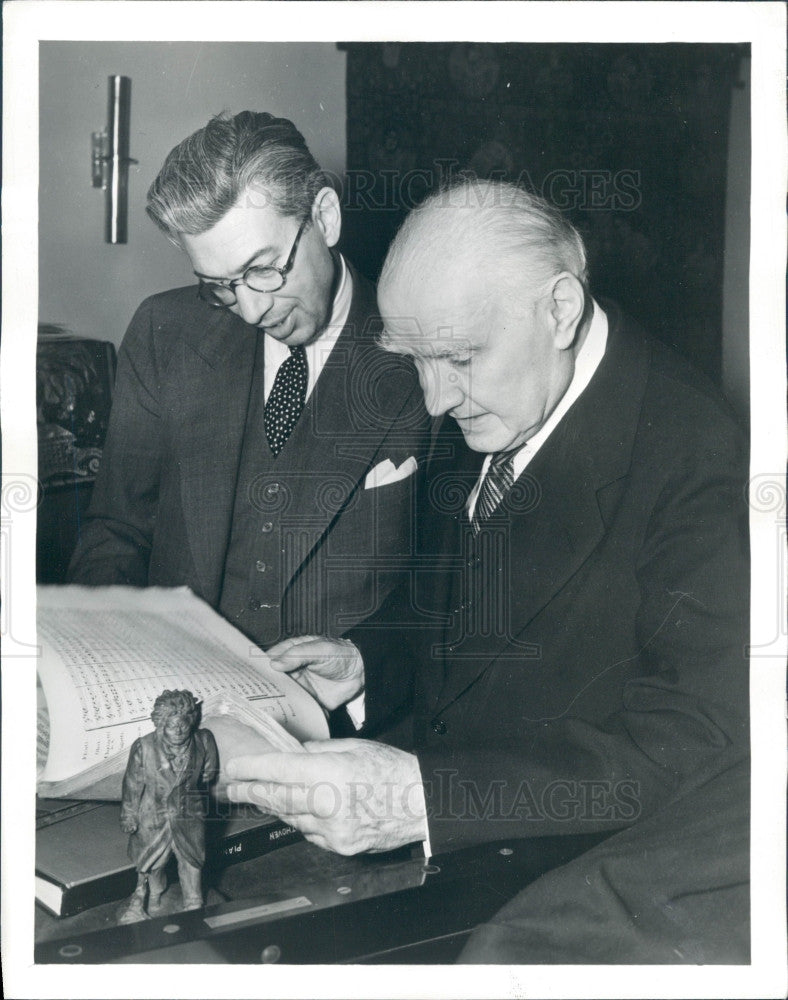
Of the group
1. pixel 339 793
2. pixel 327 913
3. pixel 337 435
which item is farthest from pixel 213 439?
pixel 327 913

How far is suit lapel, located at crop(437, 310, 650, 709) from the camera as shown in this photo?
145 cm

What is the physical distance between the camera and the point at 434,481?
1.50 meters

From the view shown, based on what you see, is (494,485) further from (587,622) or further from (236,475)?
(236,475)

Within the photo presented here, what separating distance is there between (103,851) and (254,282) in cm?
89

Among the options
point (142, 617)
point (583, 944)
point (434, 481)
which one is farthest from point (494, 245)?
point (583, 944)

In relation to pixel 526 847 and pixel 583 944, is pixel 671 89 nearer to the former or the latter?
pixel 526 847

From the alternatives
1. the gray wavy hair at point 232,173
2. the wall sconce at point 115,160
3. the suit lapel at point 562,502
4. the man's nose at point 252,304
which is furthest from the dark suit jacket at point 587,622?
the wall sconce at point 115,160

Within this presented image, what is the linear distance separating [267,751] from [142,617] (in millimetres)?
292

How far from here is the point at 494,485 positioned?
4.89 ft

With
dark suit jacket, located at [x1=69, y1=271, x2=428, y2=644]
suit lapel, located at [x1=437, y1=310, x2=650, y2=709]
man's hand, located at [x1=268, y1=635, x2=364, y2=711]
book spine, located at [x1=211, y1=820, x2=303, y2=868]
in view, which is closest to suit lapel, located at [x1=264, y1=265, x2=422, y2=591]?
dark suit jacket, located at [x1=69, y1=271, x2=428, y2=644]

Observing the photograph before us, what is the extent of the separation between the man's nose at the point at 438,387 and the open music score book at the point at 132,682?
0.48 metres

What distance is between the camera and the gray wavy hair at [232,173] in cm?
143

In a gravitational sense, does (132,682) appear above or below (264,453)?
below

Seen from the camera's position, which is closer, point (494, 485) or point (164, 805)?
point (164, 805)
